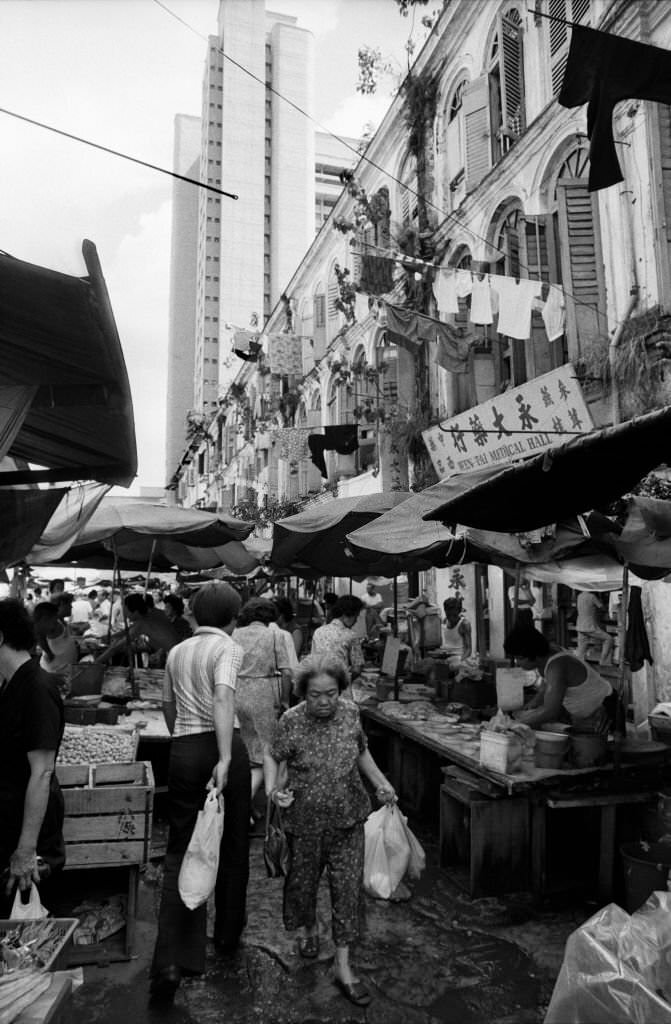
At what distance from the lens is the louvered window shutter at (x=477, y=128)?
14023 millimetres

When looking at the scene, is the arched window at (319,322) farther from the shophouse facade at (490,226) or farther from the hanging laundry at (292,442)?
the hanging laundry at (292,442)

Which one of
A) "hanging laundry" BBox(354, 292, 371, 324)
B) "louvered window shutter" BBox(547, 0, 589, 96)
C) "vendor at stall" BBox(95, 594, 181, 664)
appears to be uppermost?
"louvered window shutter" BBox(547, 0, 589, 96)

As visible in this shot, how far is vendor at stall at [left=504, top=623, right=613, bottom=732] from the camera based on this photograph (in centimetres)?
540

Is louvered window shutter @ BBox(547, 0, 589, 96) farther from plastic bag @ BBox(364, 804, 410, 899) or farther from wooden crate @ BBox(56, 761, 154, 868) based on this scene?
wooden crate @ BBox(56, 761, 154, 868)

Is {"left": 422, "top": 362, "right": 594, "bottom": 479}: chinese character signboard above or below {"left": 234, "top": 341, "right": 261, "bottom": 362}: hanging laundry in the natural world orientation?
below

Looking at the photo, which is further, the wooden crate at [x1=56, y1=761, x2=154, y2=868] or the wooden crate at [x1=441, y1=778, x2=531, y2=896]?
the wooden crate at [x1=441, y1=778, x2=531, y2=896]

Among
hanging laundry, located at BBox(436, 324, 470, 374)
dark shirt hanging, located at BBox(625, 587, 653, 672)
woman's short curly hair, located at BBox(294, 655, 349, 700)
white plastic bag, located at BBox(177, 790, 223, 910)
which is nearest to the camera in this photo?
white plastic bag, located at BBox(177, 790, 223, 910)

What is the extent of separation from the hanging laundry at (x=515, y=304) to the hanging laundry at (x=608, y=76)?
12.5 ft

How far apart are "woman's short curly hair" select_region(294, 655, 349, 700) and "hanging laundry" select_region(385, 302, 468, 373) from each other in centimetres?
924

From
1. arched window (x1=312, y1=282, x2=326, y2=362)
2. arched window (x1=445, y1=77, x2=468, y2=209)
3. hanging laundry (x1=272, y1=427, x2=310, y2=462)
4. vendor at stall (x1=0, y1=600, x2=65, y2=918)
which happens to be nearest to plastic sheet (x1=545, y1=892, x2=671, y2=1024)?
vendor at stall (x1=0, y1=600, x2=65, y2=918)

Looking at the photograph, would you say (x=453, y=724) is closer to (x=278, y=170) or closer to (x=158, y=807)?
(x=158, y=807)

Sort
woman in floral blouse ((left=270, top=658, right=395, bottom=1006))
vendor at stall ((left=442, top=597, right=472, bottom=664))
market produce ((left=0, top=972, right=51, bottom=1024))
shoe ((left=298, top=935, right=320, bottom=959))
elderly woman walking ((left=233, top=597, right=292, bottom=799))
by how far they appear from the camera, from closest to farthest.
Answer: market produce ((left=0, top=972, right=51, bottom=1024)) < woman in floral blouse ((left=270, top=658, right=395, bottom=1006)) < shoe ((left=298, top=935, right=320, bottom=959)) < elderly woman walking ((left=233, top=597, right=292, bottom=799)) < vendor at stall ((left=442, top=597, right=472, bottom=664))

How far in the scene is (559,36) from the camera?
473 inches

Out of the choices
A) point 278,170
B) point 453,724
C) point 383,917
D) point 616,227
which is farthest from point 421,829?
point 278,170
